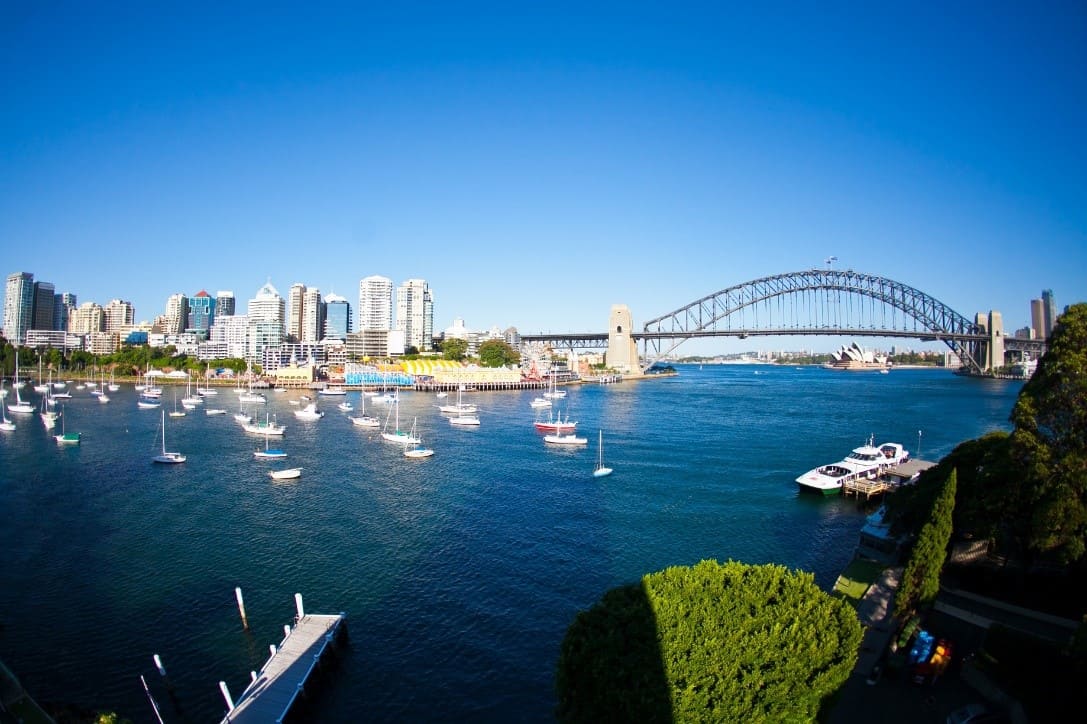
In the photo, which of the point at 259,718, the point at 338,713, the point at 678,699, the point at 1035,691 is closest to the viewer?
the point at 678,699

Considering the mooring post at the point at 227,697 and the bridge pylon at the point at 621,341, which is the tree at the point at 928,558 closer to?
the mooring post at the point at 227,697

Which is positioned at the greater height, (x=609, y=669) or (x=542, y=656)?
(x=609, y=669)

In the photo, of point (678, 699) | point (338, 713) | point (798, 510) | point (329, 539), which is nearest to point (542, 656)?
point (338, 713)

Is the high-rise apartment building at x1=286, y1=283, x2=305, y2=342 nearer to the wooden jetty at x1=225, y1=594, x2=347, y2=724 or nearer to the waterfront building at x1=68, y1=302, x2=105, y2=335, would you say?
the waterfront building at x1=68, y1=302, x2=105, y2=335

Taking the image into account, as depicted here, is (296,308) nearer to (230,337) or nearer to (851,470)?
(230,337)

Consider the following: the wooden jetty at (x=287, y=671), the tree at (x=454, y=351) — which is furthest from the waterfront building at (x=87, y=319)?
the wooden jetty at (x=287, y=671)

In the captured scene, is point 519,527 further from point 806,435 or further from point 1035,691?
point 806,435
